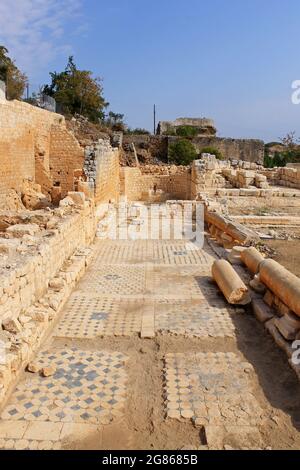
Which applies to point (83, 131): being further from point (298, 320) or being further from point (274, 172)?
point (298, 320)

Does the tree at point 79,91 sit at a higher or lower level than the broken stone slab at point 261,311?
higher

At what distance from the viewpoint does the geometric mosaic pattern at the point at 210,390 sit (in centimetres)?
365

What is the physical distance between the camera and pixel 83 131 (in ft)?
81.1

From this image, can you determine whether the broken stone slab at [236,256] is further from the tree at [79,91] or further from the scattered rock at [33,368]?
the tree at [79,91]

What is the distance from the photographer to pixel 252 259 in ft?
24.4

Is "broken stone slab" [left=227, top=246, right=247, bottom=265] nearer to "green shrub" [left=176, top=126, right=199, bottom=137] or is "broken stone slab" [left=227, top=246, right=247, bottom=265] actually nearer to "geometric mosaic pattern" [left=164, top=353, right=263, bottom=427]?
→ "geometric mosaic pattern" [left=164, top=353, right=263, bottom=427]

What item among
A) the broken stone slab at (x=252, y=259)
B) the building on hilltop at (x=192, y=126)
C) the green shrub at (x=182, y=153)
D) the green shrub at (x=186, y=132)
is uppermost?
the building on hilltop at (x=192, y=126)

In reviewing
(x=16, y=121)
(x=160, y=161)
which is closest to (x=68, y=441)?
(x=16, y=121)

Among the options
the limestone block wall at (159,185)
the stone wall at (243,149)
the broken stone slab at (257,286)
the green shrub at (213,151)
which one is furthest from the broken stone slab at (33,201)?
the stone wall at (243,149)

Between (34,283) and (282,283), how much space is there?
3375mm

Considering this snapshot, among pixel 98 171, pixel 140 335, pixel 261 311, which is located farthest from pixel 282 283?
pixel 98 171

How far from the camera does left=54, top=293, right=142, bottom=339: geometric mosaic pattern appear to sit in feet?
17.3

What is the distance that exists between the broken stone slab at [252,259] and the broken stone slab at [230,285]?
585mm

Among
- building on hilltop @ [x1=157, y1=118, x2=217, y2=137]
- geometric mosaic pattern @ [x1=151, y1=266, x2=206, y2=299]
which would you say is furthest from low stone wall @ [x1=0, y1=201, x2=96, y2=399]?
building on hilltop @ [x1=157, y1=118, x2=217, y2=137]
